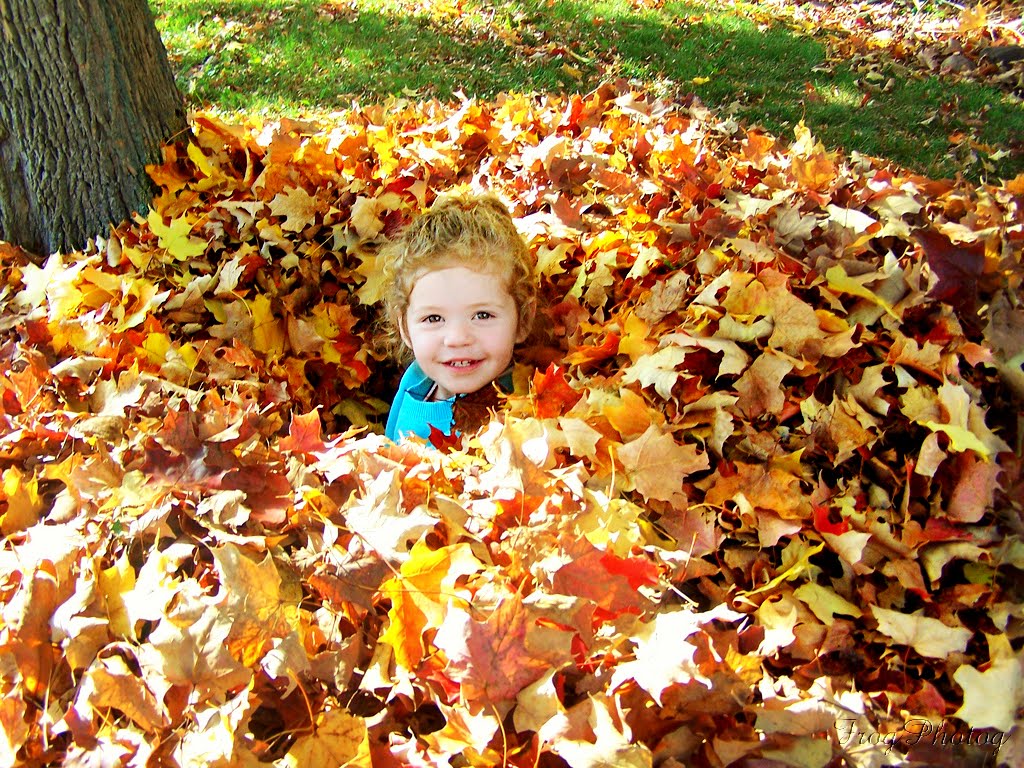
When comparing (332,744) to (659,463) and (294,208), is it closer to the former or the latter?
(659,463)

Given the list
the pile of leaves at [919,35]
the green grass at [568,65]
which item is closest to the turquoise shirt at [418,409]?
the green grass at [568,65]

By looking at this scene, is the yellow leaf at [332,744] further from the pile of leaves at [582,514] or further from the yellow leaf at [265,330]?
the yellow leaf at [265,330]

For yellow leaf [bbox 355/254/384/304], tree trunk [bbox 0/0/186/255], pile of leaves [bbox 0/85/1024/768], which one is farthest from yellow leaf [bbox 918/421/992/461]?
tree trunk [bbox 0/0/186/255]

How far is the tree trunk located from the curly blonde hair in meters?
1.17

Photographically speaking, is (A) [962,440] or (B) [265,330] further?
(B) [265,330]

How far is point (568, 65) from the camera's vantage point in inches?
260

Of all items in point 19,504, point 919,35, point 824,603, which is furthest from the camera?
point 919,35

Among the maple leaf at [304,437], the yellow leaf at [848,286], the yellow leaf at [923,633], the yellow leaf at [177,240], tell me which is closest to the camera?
the yellow leaf at [923,633]

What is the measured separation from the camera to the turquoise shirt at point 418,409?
9.05 feet

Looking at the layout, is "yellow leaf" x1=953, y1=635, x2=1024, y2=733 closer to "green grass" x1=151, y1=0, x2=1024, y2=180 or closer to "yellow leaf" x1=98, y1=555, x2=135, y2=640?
"yellow leaf" x1=98, y1=555, x2=135, y2=640

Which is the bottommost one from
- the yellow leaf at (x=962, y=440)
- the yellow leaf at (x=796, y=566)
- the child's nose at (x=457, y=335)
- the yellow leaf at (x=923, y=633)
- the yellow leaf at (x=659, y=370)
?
the yellow leaf at (x=923, y=633)

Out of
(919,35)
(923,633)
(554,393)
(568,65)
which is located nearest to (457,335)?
(554,393)

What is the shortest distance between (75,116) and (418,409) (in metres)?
1.73

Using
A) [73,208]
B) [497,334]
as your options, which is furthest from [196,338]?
[497,334]
